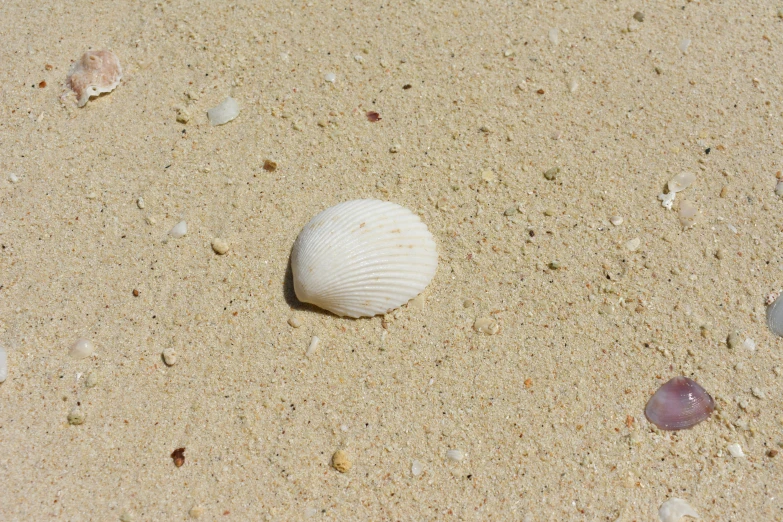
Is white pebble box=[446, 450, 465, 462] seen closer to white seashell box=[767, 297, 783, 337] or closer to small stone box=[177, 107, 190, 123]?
white seashell box=[767, 297, 783, 337]

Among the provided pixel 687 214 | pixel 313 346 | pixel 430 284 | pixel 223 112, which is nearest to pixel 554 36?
pixel 687 214

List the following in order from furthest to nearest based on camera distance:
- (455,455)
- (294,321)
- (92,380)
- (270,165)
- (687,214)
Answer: (270,165)
(687,214)
(294,321)
(92,380)
(455,455)

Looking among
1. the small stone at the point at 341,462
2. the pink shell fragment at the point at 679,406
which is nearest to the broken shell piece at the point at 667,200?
the pink shell fragment at the point at 679,406

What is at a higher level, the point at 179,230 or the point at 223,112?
the point at 223,112

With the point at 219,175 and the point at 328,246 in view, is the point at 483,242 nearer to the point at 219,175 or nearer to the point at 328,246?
the point at 328,246

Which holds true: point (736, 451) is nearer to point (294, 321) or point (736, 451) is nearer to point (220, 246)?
point (294, 321)

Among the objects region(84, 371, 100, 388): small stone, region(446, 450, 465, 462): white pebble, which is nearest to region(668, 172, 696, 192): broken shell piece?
region(446, 450, 465, 462): white pebble
